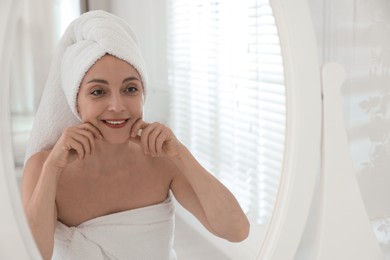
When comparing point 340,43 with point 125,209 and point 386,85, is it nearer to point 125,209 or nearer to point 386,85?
point 386,85

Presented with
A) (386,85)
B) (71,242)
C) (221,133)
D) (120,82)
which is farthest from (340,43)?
(71,242)

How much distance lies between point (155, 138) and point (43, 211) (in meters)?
0.14

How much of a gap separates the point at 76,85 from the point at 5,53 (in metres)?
0.07

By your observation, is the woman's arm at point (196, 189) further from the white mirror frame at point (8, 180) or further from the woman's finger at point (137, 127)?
the white mirror frame at point (8, 180)

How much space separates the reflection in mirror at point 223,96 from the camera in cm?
58

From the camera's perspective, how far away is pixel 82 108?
538 millimetres

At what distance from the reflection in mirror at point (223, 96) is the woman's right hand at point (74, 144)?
67 mm

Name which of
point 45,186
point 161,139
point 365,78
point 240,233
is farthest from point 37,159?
point 365,78

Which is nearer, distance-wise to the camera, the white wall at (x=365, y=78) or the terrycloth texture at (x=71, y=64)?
the terrycloth texture at (x=71, y=64)

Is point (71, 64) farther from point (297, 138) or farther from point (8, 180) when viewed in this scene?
point (297, 138)

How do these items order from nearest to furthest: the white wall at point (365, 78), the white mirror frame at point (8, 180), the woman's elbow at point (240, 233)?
the white mirror frame at point (8, 180) → the woman's elbow at point (240, 233) → the white wall at point (365, 78)

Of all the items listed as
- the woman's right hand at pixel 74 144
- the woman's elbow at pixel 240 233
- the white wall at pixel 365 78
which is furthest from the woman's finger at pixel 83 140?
the white wall at pixel 365 78

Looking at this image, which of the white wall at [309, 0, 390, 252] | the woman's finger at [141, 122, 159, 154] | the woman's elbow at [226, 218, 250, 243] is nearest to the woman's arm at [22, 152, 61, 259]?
the woman's finger at [141, 122, 159, 154]

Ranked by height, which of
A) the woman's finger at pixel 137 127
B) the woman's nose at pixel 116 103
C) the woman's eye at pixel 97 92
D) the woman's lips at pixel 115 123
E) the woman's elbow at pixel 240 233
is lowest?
the woman's elbow at pixel 240 233
